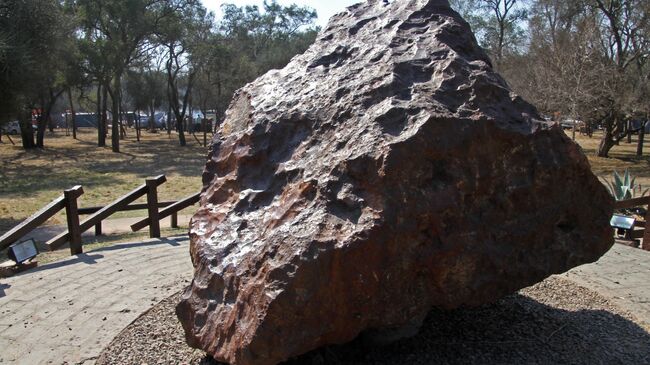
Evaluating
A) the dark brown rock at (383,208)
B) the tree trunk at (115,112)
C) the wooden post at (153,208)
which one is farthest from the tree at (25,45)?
the dark brown rock at (383,208)

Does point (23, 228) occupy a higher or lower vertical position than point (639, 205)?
lower

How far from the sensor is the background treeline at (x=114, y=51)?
14.7 meters

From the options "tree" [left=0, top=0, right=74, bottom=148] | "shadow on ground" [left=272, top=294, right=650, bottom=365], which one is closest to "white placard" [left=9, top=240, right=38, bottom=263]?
"shadow on ground" [left=272, top=294, right=650, bottom=365]

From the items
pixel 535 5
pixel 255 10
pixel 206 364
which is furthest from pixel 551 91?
pixel 255 10

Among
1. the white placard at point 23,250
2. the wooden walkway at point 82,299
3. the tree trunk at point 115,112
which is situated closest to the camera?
the wooden walkway at point 82,299

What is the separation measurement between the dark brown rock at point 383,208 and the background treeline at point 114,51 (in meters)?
12.2

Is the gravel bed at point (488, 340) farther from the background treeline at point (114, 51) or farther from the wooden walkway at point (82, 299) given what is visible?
the background treeline at point (114, 51)

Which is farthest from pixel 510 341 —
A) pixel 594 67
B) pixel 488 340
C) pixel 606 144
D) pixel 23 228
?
pixel 606 144

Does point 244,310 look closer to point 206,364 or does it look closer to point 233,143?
point 206,364

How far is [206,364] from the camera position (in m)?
3.98

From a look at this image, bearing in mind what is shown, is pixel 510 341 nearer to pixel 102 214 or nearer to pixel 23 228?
pixel 23 228

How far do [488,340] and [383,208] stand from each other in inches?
69.8

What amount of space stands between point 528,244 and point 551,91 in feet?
62.7

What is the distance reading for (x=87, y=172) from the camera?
2170 cm
